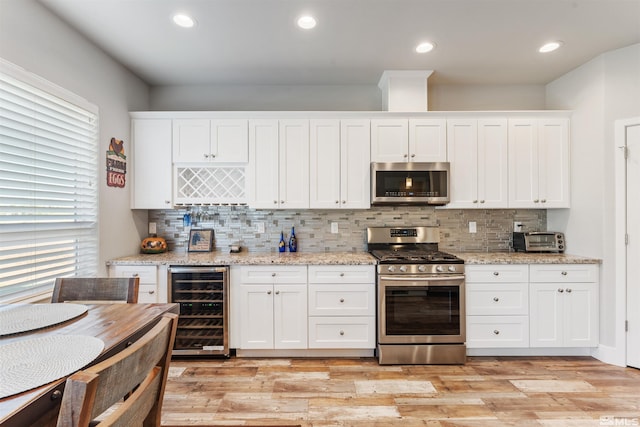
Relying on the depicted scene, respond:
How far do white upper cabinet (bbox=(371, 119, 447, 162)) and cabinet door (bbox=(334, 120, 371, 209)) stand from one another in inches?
3.3

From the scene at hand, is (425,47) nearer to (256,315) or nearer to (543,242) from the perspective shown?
(543,242)

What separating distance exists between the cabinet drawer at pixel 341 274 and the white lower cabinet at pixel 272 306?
100mm

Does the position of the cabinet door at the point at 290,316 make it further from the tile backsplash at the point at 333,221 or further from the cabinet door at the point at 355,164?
the cabinet door at the point at 355,164

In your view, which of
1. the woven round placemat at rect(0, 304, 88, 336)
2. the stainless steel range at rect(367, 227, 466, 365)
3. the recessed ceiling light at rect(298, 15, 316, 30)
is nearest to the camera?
the woven round placemat at rect(0, 304, 88, 336)

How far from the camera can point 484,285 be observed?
2797 millimetres

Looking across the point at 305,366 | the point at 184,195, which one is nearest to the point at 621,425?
the point at 305,366

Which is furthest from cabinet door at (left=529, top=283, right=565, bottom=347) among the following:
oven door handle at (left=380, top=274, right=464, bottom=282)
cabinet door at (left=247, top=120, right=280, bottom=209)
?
cabinet door at (left=247, top=120, right=280, bottom=209)

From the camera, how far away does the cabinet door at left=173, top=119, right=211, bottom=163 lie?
3084 mm

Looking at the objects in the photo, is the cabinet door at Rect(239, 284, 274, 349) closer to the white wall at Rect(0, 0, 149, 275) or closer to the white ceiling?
the white wall at Rect(0, 0, 149, 275)

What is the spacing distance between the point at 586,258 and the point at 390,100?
2.34 m

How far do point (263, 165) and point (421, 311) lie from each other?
2.02 metres

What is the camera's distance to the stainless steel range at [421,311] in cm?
270

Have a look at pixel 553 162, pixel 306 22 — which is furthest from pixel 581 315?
A: pixel 306 22

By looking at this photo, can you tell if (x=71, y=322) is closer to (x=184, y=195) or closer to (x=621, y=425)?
(x=184, y=195)
